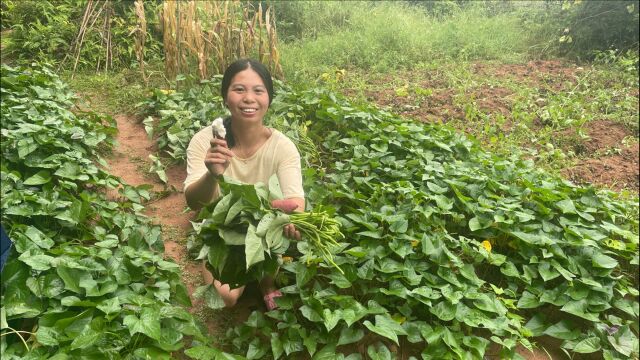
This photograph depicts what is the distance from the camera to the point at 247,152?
2598mm

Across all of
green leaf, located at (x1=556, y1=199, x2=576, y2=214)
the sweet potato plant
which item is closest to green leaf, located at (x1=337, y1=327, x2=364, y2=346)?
the sweet potato plant

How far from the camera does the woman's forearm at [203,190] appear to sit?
2260 mm

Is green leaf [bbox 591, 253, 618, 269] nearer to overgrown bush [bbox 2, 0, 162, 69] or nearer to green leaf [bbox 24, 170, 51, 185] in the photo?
green leaf [bbox 24, 170, 51, 185]

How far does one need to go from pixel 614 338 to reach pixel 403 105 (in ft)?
Answer: 10.9

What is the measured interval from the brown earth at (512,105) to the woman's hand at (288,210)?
104 inches

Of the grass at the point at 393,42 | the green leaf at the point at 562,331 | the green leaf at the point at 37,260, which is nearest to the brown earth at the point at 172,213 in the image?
the green leaf at the point at 562,331

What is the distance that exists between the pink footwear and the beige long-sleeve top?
18.1 inches

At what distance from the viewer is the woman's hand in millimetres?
2156

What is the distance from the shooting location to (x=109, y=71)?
5691mm

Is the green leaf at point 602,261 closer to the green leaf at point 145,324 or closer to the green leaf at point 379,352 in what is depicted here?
the green leaf at point 379,352

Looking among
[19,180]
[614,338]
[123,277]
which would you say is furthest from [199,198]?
[614,338]

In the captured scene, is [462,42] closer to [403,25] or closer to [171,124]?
[403,25]

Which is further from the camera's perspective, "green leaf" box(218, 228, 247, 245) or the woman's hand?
the woman's hand

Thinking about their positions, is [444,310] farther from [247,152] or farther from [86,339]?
[86,339]
